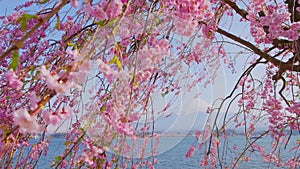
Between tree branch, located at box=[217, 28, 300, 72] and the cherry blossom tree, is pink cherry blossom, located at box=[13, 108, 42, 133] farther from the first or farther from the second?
→ tree branch, located at box=[217, 28, 300, 72]

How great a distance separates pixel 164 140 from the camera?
255cm

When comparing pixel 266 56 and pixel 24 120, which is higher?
pixel 266 56

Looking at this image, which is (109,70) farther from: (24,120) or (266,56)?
(266,56)

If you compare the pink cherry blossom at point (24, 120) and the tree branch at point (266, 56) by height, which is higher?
the tree branch at point (266, 56)

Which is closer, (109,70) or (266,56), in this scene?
(109,70)

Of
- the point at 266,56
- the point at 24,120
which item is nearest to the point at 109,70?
the point at 24,120

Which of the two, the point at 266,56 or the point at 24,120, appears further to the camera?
the point at 266,56

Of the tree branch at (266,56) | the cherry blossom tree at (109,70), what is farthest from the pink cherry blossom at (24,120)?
the tree branch at (266,56)

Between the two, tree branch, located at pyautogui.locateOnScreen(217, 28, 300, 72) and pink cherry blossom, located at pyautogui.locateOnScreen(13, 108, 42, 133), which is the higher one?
tree branch, located at pyautogui.locateOnScreen(217, 28, 300, 72)

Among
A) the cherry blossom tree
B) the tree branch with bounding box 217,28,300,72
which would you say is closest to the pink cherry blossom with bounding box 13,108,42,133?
the cherry blossom tree

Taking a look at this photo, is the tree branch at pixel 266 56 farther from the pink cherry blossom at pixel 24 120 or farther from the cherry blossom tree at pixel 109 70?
the pink cherry blossom at pixel 24 120

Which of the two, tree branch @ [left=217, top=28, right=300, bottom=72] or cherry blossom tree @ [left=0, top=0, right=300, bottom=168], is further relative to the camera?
tree branch @ [left=217, top=28, right=300, bottom=72]

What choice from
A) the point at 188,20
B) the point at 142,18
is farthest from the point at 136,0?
the point at 188,20

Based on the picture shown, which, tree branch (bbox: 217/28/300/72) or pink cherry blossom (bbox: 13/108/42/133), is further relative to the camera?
tree branch (bbox: 217/28/300/72)
